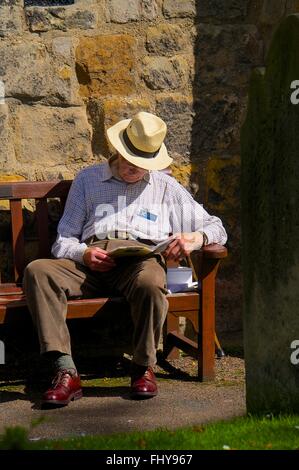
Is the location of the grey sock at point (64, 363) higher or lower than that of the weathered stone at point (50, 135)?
lower

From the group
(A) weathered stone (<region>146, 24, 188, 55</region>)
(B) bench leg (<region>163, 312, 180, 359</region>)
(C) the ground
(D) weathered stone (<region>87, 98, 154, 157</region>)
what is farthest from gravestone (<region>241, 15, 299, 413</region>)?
(A) weathered stone (<region>146, 24, 188, 55</region>)

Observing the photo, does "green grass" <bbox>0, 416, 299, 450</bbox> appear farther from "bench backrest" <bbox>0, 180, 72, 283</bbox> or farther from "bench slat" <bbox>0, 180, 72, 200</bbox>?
"bench slat" <bbox>0, 180, 72, 200</bbox>

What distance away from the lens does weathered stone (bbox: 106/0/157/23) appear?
5.98 meters

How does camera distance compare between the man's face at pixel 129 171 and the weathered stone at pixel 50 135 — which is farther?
the weathered stone at pixel 50 135

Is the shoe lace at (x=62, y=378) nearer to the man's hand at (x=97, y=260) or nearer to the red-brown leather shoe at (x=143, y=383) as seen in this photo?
the red-brown leather shoe at (x=143, y=383)

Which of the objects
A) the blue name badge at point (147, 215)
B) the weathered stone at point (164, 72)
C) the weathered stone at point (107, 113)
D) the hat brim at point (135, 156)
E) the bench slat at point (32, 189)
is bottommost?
the blue name badge at point (147, 215)

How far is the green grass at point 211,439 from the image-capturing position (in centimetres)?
372

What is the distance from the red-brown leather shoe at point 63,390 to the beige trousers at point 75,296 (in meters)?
0.12

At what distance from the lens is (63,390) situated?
16.2ft

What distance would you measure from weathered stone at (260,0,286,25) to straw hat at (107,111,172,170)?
110cm

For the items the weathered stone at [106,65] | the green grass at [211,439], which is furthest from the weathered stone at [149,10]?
the green grass at [211,439]

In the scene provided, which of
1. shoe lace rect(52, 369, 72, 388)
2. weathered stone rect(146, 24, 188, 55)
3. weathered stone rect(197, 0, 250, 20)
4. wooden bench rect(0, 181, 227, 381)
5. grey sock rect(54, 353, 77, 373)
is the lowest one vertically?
shoe lace rect(52, 369, 72, 388)
